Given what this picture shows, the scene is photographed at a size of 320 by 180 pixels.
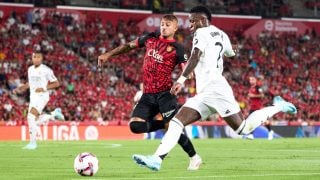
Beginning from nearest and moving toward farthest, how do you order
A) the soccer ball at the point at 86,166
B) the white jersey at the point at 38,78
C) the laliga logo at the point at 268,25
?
the soccer ball at the point at 86,166 < the white jersey at the point at 38,78 < the laliga logo at the point at 268,25

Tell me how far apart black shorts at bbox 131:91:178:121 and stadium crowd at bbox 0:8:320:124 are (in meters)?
19.5

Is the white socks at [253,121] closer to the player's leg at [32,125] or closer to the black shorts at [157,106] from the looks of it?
the black shorts at [157,106]

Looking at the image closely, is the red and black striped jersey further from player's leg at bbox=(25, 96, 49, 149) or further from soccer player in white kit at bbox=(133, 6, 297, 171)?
player's leg at bbox=(25, 96, 49, 149)

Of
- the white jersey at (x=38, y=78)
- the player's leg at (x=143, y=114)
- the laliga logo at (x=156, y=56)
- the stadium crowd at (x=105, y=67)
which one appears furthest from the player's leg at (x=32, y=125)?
the stadium crowd at (x=105, y=67)

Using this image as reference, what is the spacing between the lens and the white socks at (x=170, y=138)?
34.8 feet

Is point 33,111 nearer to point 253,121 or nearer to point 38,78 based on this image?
point 38,78

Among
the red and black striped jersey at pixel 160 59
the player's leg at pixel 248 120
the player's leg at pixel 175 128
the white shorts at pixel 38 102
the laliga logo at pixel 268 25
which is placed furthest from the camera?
the laliga logo at pixel 268 25

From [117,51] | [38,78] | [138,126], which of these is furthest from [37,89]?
[138,126]

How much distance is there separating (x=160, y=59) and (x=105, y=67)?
89.0 ft

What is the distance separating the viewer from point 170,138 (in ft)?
34.9

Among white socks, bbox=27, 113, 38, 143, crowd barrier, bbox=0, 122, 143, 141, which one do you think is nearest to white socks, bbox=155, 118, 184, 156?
white socks, bbox=27, 113, 38, 143

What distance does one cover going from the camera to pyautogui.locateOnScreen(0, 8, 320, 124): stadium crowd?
34.7 m

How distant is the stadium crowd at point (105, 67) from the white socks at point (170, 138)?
2146 centimetres

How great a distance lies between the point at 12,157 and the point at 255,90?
579 inches
